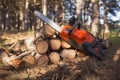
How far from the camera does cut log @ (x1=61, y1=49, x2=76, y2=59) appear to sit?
9078mm

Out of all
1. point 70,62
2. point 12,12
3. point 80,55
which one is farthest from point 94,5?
point 12,12

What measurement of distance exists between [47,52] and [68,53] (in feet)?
2.24

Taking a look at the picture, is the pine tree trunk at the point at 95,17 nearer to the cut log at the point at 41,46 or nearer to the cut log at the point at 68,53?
the cut log at the point at 68,53

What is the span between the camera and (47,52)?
909 centimetres

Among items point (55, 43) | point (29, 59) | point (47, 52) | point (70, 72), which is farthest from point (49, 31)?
point (70, 72)

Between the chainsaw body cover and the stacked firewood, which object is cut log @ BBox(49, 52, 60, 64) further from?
the chainsaw body cover

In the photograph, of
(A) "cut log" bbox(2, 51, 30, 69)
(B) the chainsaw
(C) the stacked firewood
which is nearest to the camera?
(A) "cut log" bbox(2, 51, 30, 69)

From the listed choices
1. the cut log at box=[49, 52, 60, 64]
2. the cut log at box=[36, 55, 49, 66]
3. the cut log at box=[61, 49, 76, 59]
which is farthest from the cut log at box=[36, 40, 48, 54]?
the cut log at box=[61, 49, 76, 59]

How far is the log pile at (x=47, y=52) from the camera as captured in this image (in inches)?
337

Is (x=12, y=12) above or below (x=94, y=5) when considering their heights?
below

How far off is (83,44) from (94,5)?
11.5 feet

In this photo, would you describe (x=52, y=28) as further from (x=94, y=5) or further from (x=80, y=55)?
(x=94, y=5)

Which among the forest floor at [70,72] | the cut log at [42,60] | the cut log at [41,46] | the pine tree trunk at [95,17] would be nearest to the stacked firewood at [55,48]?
the cut log at [41,46]

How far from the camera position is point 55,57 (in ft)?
→ 29.0
